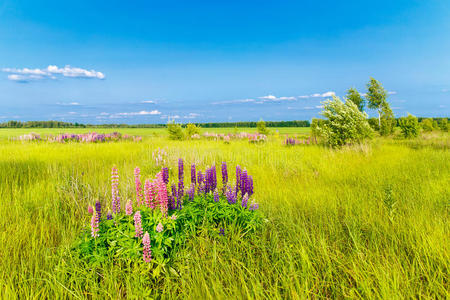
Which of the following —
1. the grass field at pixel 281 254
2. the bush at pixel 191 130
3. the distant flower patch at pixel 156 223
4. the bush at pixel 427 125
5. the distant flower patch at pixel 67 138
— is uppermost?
the bush at pixel 427 125

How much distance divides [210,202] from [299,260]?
3.55 feet

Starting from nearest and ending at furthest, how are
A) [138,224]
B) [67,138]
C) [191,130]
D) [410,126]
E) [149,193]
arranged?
[138,224] → [149,193] → [67,138] → [191,130] → [410,126]

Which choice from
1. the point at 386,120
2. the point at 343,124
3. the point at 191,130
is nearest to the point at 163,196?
the point at 343,124

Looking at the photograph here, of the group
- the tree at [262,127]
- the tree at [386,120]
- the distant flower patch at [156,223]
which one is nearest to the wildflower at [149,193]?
the distant flower patch at [156,223]

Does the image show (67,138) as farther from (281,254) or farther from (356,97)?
(356,97)

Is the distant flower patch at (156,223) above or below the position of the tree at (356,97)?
below

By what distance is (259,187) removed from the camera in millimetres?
4883

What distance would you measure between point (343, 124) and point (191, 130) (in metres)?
11.6

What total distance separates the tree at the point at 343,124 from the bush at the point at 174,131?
1023 centimetres

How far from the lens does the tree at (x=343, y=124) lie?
1090 centimetres

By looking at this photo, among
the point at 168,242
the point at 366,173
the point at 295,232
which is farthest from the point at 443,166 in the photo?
the point at 168,242

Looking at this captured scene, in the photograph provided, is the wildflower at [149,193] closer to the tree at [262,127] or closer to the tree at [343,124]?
the tree at [343,124]

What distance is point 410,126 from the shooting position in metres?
21.8

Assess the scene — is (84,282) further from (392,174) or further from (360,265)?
(392,174)
